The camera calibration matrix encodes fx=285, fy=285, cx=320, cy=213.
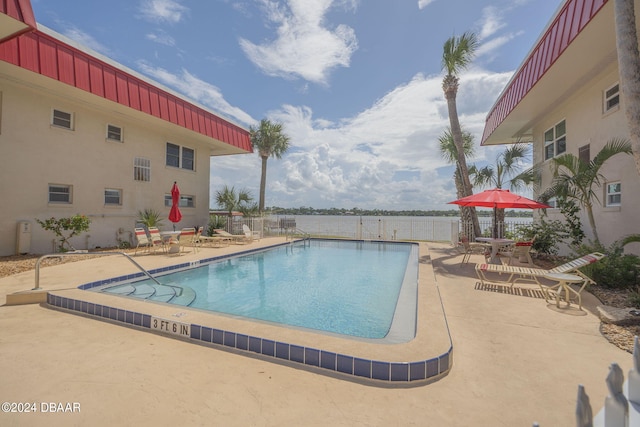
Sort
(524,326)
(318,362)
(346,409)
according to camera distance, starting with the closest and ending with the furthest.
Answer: (346,409), (318,362), (524,326)

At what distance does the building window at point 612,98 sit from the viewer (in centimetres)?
730

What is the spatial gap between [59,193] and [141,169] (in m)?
3.13

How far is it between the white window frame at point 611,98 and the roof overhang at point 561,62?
1.95ft

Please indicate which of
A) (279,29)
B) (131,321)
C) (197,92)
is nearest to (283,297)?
(131,321)

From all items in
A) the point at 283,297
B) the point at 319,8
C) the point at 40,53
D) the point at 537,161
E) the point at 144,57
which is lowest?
the point at 283,297

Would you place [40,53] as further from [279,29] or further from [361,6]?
[361,6]

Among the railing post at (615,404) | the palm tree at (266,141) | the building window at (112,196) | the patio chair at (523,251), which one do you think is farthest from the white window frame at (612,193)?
the palm tree at (266,141)

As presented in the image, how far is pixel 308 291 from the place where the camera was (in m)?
6.58

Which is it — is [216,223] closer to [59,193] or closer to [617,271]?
[59,193]

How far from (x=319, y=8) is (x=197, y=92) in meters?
8.73

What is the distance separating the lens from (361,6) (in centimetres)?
1071

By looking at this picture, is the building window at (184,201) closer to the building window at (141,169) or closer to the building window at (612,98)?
the building window at (141,169)

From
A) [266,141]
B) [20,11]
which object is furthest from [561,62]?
[266,141]

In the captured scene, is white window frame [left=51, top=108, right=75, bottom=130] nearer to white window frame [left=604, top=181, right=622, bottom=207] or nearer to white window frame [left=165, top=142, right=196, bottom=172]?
white window frame [left=165, top=142, right=196, bottom=172]
